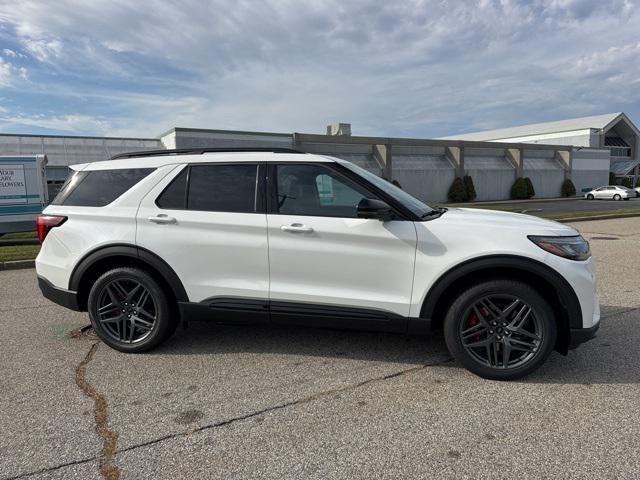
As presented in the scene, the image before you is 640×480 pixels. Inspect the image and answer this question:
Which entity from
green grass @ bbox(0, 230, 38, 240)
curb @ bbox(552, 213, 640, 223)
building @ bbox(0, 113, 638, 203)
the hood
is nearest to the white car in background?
building @ bbox(0, 113, 638, 203)

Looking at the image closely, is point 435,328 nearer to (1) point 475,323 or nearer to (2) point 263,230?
(1) point 475,323

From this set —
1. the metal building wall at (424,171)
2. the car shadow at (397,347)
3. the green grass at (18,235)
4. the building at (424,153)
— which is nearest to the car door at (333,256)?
the car shadow at (397,347)

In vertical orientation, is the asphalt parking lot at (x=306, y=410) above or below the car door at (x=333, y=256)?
below

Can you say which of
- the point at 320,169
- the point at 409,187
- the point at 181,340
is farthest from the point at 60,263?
the point at 409,187

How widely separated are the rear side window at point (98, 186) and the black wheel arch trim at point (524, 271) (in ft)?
8.86

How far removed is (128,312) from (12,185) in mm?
12581

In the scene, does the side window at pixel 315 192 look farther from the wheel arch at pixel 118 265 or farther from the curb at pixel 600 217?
the curb at pixel 600 217

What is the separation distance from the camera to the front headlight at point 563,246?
3.24m

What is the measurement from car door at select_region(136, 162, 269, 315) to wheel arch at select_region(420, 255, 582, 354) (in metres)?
1.34

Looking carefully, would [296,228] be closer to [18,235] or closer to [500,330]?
[500,330]

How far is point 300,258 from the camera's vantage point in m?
3.52

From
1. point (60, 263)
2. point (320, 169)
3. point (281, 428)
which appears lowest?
point (281, 428)

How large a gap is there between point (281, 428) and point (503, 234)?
81.4 inches

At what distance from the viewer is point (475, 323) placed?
3424 millimetres
